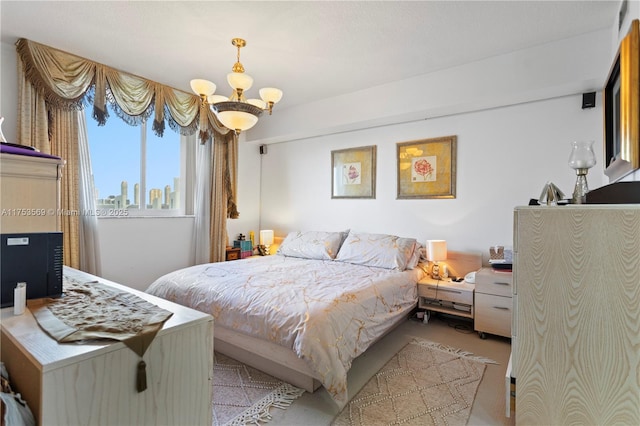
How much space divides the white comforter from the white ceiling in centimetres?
199

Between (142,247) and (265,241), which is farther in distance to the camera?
(265,241)

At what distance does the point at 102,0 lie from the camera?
212cm

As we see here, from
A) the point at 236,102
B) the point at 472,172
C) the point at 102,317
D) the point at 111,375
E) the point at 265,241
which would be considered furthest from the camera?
the point at 265,241

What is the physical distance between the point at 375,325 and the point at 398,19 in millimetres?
2268

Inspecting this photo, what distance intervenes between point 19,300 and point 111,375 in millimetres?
501

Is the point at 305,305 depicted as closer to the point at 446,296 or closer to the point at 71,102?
the point at 446,296

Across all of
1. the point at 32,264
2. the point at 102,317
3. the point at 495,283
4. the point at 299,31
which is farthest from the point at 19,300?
the point at 495,283

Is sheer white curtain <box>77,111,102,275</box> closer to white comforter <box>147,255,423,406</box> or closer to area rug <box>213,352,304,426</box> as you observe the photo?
white comforter <box>147,255,423,406</box>

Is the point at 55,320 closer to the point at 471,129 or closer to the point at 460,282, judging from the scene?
the point at 460,282

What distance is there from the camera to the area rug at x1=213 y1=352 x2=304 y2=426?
176 centimetres

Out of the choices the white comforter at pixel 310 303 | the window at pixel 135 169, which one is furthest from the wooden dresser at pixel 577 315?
the window at pixel 135 169

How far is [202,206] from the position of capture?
411 centimetres

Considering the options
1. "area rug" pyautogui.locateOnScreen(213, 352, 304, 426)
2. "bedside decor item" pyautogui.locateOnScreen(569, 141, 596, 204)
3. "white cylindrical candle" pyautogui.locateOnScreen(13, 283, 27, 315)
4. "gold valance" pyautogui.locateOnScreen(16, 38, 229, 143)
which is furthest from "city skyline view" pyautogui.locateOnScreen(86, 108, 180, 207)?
"bedside decor item" pyautogui.locateOnScreen(569, 141, 596, 204)

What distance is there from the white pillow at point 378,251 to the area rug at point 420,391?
90 cm
